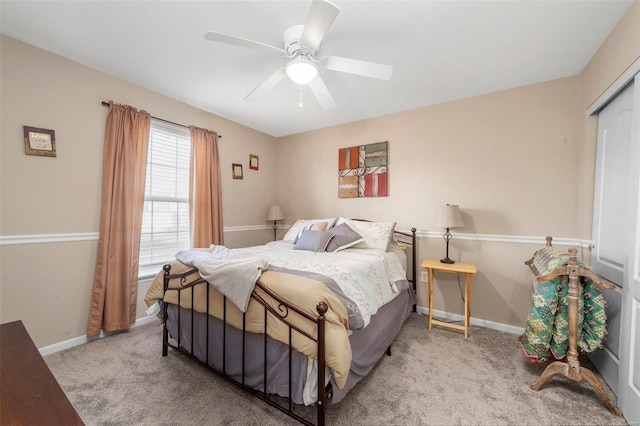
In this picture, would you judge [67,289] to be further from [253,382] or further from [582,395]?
[582,395]

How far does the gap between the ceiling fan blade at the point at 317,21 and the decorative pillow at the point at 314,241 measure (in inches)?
67.5

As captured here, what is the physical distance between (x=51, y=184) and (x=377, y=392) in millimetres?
3048

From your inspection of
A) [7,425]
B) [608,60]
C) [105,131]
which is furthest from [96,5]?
[608,60]

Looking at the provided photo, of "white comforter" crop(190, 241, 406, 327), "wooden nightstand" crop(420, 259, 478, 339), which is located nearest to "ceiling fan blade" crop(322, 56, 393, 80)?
"white comforter" crop(190, 241, 406, 327)

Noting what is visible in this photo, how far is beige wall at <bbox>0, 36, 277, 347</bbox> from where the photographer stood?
79.2 inches

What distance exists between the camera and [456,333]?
2.64 m

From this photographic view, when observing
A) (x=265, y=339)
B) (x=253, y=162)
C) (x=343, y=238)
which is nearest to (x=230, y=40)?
(x=265, y=339)

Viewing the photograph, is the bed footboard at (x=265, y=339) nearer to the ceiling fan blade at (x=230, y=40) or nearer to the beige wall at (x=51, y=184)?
the beige wall at (x=51, y=184)

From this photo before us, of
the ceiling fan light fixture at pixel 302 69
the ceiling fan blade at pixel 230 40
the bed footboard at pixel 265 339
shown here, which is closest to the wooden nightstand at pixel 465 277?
the bed footboard at pixel 265 339

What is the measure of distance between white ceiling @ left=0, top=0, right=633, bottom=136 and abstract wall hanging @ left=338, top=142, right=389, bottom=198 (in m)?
0.83

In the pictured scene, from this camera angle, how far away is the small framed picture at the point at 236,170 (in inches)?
146

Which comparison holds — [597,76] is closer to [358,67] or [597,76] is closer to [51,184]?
[358,67]

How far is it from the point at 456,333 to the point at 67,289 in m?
3.65

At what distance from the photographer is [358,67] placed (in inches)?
70.3
